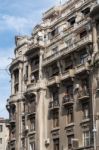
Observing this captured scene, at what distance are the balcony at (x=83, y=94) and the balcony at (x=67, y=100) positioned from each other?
150cm

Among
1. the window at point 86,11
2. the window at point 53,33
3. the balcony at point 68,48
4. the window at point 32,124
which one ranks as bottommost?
the window at point 32,124

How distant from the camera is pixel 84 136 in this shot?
4225 centimetres

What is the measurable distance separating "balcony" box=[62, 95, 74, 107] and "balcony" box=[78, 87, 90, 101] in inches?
58.9

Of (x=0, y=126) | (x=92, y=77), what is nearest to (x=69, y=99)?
(x=92, y=77)

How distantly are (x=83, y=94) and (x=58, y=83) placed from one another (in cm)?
489

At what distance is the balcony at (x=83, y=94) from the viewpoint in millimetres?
42312

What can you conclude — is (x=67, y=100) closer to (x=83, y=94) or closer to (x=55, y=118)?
(x=83, y=94)

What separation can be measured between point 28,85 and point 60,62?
603 centimetres

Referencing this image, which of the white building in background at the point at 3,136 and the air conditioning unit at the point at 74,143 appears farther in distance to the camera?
the white building in background at the point at 3,136

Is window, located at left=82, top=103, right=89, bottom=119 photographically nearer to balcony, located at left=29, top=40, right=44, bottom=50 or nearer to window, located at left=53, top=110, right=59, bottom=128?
window, located at left=53, top=110, right=59, bottom=128

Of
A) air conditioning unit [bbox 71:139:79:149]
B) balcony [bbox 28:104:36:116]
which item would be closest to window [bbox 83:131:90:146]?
air conditioning unit [bbox 71:139:79:149]

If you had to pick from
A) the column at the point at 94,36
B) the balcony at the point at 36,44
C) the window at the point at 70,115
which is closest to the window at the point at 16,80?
the balcony at the point at 36,44

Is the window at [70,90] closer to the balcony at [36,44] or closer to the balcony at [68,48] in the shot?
the balcony at [68,48]

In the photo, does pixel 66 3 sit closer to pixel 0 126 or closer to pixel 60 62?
pixel 60 62
